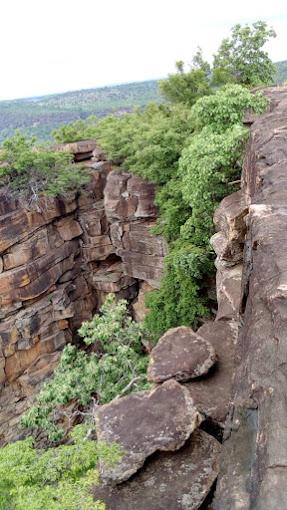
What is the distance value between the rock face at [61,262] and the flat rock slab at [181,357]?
964 centimetres

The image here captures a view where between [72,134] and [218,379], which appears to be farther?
[72,134]

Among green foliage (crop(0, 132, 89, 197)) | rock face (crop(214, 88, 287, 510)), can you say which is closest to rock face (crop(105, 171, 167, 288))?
green foliage (crop(0, 132, 89, 197))

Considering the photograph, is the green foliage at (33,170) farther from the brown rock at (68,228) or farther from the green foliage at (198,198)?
the green foliage at (198,198)

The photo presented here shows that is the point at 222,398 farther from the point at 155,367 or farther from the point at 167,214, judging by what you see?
the point at 167,214

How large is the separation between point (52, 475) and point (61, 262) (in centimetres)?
1408

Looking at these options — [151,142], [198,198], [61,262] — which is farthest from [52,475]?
[61,262]

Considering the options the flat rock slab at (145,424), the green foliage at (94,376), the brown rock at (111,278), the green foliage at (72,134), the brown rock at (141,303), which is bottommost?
the brown rock at (141,303)

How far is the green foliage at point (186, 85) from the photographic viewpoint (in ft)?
64.5

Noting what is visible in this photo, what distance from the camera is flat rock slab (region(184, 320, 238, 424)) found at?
644cm

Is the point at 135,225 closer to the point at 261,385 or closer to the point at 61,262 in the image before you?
the point at 61,262

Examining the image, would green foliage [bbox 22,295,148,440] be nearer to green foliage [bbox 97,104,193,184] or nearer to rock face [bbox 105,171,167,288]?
green foliage [bbox 97,104,193,184]

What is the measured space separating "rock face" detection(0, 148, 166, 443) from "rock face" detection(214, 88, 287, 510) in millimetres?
11312

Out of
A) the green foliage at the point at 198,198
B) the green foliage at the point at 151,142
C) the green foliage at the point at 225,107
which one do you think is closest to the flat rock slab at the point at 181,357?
the green foliage at the point at 198,198

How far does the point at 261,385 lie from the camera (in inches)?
161
